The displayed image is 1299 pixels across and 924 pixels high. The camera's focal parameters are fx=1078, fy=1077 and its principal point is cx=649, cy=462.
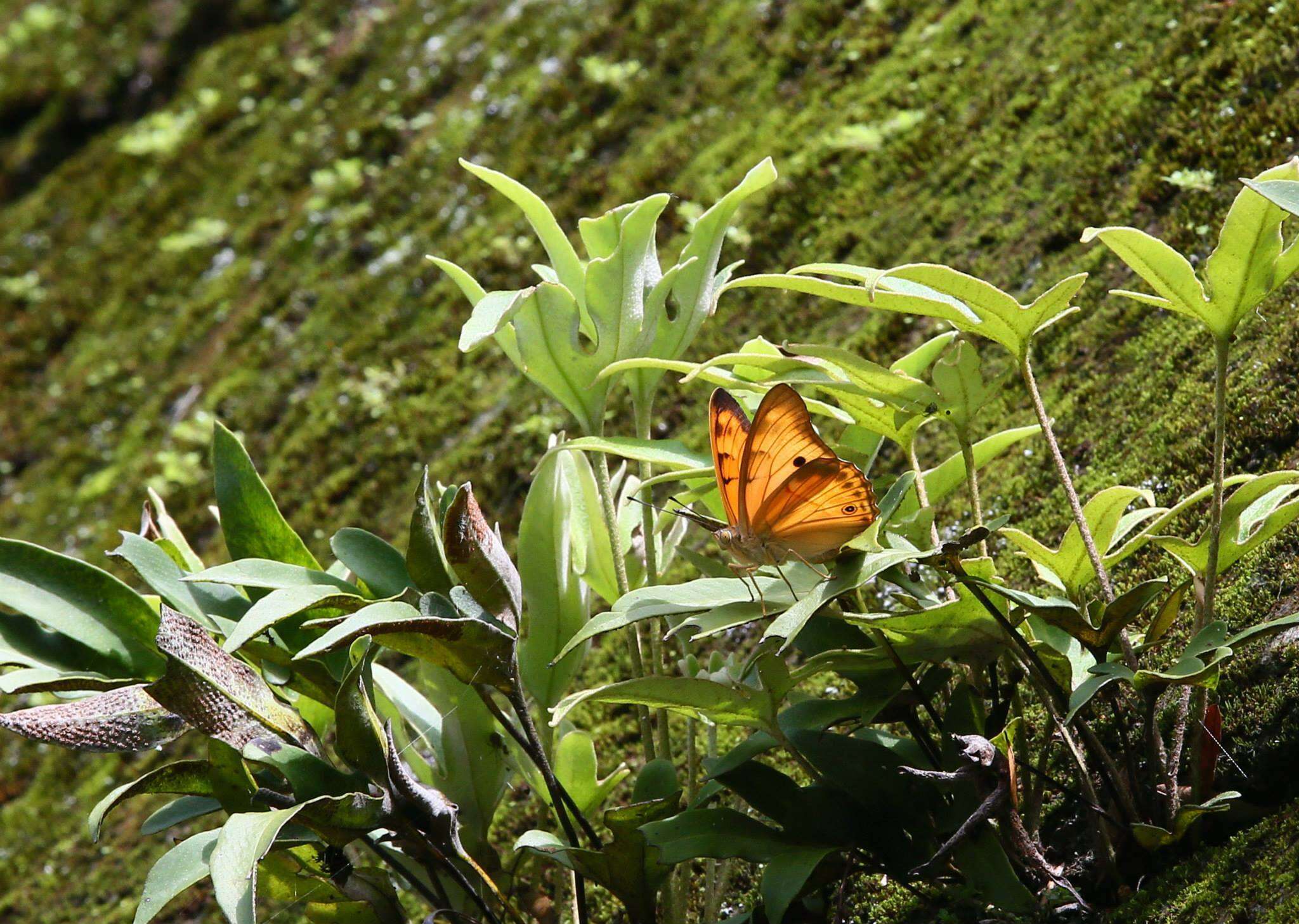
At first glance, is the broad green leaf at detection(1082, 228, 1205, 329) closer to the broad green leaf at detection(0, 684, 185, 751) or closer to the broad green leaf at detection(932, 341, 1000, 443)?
the broad green leaf at detection(932, 341, 1000, 443)

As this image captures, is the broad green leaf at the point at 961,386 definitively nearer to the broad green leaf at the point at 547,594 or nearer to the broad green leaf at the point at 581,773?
the broad green leaf at the point at 547,594

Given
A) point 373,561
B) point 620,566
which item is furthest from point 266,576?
point 620,566

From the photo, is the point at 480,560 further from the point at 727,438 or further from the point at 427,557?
the point at 727,438

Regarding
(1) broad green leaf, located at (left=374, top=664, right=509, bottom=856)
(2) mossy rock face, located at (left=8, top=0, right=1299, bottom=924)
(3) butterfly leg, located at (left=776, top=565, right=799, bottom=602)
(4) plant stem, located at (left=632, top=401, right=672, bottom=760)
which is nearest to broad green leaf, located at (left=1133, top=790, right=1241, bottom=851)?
(2) mossy rock face, located at (left=8, top=0, right=1299, bottom=924)

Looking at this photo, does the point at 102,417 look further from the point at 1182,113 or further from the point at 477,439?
the point at 1182,113

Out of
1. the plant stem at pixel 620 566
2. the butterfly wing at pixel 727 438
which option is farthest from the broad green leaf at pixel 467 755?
the butterfly wing at pixel 727 438

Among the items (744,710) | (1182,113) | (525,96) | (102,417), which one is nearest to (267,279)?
(102,417)
